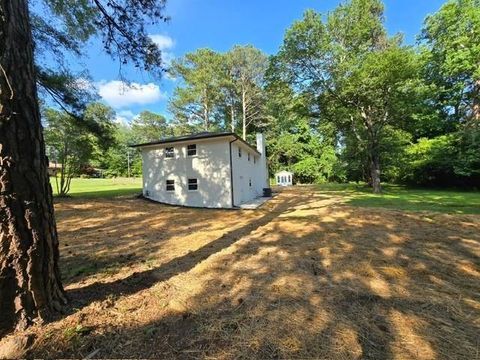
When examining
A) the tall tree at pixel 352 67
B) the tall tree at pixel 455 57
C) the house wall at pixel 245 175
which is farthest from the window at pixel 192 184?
the tall tree at pixel 455 57

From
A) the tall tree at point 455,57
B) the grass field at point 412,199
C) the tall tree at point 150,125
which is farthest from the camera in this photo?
the tall tree at point 150,125

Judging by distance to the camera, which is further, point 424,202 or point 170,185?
point 170,185

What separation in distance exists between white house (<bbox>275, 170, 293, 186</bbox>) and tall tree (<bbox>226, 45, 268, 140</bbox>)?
Answer: 22.0 feet

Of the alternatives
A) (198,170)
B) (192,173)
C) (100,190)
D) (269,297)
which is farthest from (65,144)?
(269,297)

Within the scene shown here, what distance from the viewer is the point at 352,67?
18656 millimetres

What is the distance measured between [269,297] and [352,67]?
754 inches

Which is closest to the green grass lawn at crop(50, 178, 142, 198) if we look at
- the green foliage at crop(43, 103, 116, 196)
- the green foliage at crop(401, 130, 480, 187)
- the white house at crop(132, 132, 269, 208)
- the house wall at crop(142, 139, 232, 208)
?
the green foliage at crop(43, 103, 116, 196)

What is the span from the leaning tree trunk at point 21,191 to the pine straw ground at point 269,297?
0.30 m

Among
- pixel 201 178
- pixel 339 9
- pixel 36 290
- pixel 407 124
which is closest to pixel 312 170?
pixel 407 124

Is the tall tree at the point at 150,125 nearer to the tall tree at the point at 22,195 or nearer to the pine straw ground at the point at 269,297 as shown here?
the pine straw ground at the point at 269,297

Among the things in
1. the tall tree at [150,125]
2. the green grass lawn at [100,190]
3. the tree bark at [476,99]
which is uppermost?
the tall tree at [150,125]

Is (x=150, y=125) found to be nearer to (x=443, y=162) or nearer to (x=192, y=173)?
(x=192, y=173)

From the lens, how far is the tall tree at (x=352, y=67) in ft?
59.0

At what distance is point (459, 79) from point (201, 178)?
23.4 meters
